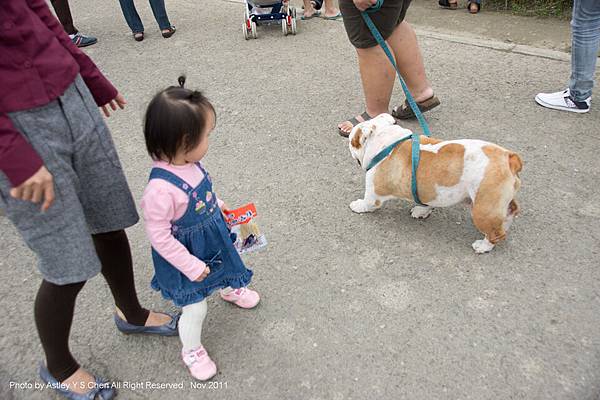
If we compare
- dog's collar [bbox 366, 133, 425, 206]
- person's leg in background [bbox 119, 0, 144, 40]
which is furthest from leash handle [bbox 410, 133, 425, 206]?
person's leg in background [bbox 119, 0, 144, 40]

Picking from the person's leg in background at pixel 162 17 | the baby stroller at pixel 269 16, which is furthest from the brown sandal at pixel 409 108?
the person's leg in background at pixel 162 17

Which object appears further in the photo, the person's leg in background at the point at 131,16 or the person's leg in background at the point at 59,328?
the person's leg in background at the point at 131,16

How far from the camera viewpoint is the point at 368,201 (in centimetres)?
273

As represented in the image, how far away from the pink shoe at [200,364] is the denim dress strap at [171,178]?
77 cm

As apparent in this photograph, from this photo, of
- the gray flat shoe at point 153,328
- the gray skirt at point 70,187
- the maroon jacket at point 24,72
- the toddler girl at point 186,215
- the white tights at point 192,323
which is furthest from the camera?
the gray flat shoe at point 153,328

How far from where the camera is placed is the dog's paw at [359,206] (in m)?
2.79

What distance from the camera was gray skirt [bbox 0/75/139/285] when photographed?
1.43m

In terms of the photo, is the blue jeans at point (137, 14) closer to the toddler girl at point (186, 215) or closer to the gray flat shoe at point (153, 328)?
the toddler girl at point (186, 215)

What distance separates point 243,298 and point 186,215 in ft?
2.39

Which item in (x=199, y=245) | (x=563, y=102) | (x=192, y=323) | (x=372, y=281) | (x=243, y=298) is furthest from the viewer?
(x=563, y=102)

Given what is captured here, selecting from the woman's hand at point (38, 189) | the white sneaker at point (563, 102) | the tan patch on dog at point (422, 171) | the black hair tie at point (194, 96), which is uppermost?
the black hair tie at point (194, 96)

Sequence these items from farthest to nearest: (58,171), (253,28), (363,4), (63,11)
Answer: (63,11) → (253,28) → (363,4) → (58,171)

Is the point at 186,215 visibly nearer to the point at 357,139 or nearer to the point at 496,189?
the point at 357,139

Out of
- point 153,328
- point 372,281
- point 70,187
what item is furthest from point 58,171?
point 372,281
